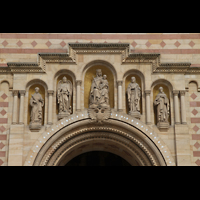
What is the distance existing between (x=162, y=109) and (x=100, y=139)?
7.90ft

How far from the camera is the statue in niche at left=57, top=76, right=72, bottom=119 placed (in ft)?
52.3

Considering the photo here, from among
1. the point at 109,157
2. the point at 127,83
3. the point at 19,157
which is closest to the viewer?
the point at 19,157

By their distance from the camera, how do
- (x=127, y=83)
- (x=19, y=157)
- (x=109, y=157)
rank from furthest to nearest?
(x=109, y=157) < (x=127, y=83) < (x=19, y=157)

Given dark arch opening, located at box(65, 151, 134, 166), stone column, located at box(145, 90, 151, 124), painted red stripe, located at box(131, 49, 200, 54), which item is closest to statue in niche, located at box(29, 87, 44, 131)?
stone column, located at box(145, 90, 151, 124)

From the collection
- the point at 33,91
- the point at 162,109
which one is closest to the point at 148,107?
the point at 162,109

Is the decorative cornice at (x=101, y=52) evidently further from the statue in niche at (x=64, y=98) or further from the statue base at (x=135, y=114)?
the statue base at (x=135, y=114)

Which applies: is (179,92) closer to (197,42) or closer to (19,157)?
(197,42)

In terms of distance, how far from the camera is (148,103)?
16.0 m

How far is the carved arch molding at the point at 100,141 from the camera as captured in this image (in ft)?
51.3

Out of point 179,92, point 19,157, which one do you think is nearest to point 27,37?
point 19,157

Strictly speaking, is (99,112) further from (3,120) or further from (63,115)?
(3,120)

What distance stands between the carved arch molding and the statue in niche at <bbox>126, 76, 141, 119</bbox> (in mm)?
593

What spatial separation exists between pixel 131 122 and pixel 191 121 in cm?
213

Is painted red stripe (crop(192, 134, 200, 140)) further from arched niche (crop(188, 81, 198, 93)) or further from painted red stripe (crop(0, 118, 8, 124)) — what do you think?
painted red stripe (crop(0, 118, 8, 124))
